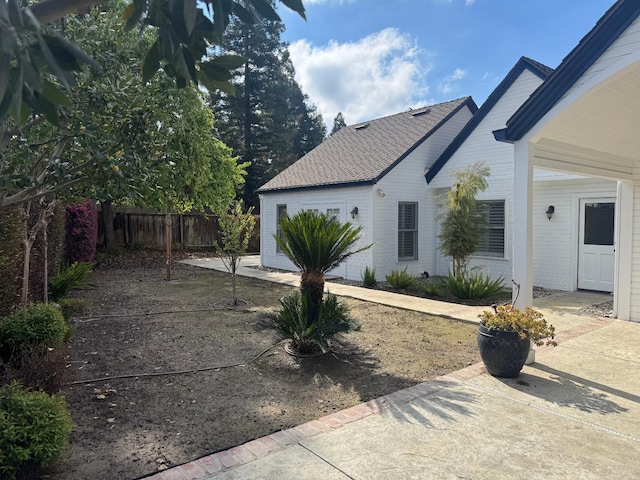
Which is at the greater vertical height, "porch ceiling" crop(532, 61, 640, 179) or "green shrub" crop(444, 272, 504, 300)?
"porch ceiling" crop(532, 61, 640, 179)

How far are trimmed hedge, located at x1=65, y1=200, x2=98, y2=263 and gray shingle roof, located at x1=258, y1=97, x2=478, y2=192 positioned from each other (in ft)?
19.0

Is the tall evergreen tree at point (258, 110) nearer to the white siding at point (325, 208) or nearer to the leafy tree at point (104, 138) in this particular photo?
the white siding at point (325, 208)

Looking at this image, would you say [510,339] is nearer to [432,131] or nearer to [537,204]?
[537,204]

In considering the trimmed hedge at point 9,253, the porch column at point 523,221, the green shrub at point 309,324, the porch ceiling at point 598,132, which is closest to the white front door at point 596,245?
the porch ceiling at point 598,132

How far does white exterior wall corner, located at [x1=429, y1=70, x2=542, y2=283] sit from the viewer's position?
1102 cm

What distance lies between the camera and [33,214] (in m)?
7.03

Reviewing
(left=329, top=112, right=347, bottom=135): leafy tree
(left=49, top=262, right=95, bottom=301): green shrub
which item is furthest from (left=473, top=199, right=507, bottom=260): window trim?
(left=329, top=112, right=347, bottom=135): leafy tree

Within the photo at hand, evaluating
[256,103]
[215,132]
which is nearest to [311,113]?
[256,103]

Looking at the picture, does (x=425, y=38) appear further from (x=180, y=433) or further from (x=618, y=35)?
(x=180, y=433)

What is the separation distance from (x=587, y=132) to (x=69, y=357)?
24.4 feet

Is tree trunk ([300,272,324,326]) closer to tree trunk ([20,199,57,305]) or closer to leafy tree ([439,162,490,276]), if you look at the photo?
tree trunk ([20,199,57,305])

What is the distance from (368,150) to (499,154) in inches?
169

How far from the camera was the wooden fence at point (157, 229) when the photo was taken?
19.9m

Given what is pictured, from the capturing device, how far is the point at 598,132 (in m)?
5.86
